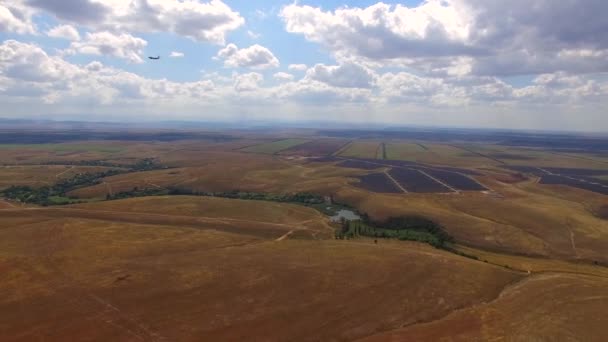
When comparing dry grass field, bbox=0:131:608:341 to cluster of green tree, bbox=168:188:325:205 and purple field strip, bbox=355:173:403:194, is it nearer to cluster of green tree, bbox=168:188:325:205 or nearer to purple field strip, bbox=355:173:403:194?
cluster of green tree, bbox=168:188:325:205

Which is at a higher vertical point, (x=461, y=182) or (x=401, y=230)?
(x=461, y=182)

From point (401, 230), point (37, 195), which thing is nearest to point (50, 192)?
point (37, 195)

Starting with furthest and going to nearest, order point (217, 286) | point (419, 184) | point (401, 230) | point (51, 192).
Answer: point (419, 184) < point (51, 192) < point (401, 230) < point (217, 286)

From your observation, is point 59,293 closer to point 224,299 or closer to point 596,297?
point 224,299

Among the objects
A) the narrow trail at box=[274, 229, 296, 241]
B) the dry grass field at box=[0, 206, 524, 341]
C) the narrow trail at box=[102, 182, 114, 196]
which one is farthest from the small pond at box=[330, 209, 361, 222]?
the narrow trail at box=[102, 182, 114, 196]

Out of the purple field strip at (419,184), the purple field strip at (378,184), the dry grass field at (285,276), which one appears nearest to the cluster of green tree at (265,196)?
the dry grass field at (285,276)

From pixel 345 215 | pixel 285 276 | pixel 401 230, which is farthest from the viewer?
pixel 345 215

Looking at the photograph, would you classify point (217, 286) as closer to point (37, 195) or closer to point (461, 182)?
point (37, 195)
